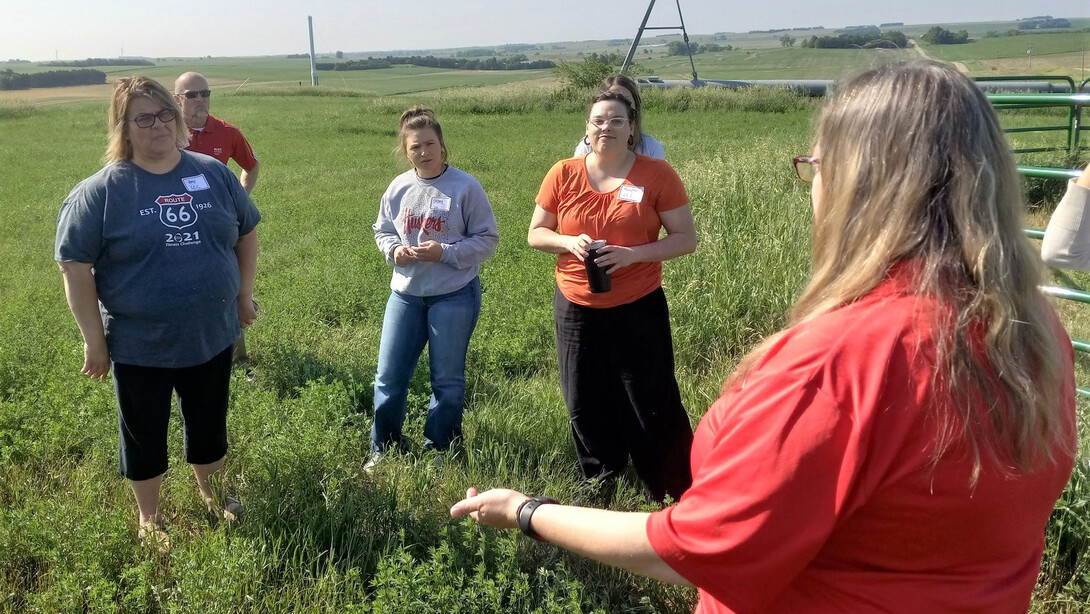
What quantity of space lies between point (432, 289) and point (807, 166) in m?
2.80

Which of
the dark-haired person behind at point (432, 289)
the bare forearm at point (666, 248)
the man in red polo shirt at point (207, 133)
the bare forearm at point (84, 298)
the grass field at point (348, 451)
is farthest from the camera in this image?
the man in red polo shirt at point (207, 133)

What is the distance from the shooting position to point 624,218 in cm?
362

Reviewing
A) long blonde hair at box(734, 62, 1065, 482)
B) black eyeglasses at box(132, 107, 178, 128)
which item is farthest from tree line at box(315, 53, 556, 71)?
long blonde hair at box(734, 62, 1065, 482)

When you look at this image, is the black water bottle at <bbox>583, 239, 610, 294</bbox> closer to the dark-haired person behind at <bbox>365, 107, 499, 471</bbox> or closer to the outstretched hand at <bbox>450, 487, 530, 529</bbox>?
the dark-haired person behind at <bbox>365, 107, 499, 471</bbox>

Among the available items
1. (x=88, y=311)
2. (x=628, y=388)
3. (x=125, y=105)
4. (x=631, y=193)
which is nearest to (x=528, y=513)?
(x=628, y=388)

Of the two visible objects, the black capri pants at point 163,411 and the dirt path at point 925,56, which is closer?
the dirt path at point 925,56

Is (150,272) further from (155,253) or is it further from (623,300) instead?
(623,300)

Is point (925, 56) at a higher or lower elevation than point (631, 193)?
higher

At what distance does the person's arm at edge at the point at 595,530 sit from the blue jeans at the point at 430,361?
244 cm

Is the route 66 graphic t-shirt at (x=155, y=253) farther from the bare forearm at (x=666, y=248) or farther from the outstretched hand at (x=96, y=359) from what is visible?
the bare forearm at (x=666, y=248)

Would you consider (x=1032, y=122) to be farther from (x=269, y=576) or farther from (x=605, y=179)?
(x=269, y=576)

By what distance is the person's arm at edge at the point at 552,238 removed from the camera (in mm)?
3553

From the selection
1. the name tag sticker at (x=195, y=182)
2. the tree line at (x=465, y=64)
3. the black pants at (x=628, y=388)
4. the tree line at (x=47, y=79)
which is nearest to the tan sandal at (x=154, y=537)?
the name tag sticker at (x=195, y=182)

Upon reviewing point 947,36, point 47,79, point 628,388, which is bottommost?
point 628,388
